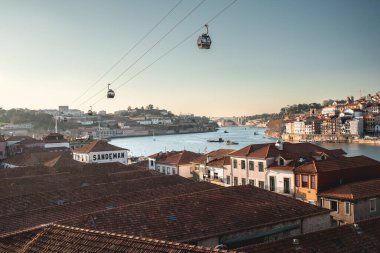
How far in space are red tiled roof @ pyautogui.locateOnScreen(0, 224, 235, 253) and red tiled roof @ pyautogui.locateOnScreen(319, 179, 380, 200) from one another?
15.6 meters

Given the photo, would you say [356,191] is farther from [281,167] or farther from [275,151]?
[275,151]

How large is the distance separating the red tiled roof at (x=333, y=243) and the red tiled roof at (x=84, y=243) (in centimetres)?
319

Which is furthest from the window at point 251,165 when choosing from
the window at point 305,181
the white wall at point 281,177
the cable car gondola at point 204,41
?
the cable car gondola at point 204,41

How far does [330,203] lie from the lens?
21578 mm

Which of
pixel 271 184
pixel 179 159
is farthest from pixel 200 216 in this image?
pixel 179 159

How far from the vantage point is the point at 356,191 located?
66.9 feet

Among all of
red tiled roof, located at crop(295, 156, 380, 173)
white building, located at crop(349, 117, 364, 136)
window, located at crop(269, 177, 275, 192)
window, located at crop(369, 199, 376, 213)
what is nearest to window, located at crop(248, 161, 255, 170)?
window, located at crop(269, 177, 275, 192)

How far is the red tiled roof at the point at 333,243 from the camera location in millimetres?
9500

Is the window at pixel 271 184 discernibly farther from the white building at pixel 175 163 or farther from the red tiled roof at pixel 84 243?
the red tiled roof at pixel 84 243

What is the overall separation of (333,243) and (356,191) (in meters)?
11.8

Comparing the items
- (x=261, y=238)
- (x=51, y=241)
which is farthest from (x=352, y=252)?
(x=51, y=241)

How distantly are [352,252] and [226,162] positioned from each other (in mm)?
23534

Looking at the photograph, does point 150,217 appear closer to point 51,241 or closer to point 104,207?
point 104,207

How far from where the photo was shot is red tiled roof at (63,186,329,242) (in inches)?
470
